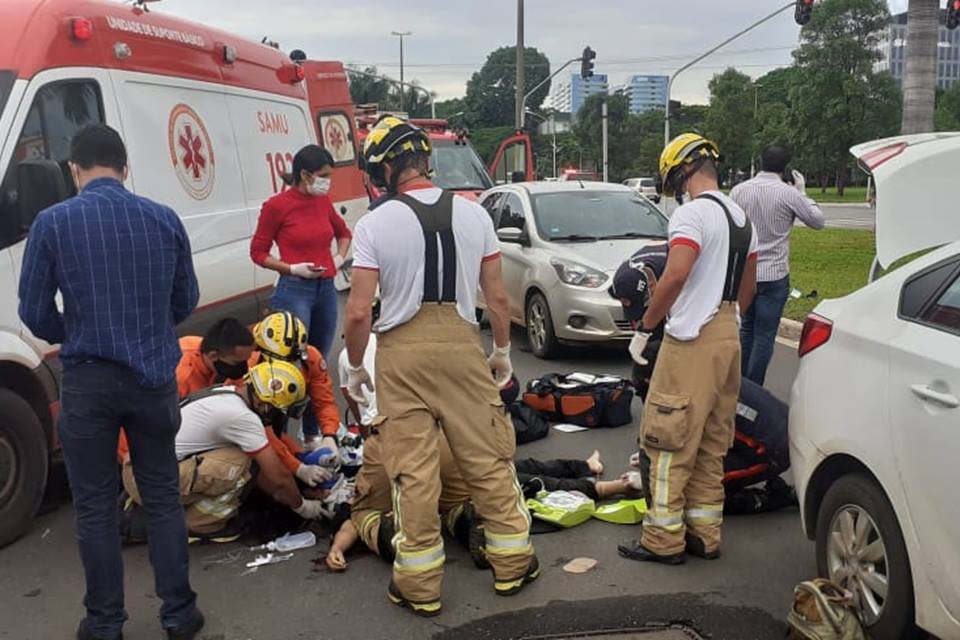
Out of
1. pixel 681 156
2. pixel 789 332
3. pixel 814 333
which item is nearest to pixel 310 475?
pixel 681 156

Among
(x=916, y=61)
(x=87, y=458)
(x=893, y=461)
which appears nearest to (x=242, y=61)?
(x=87, y=458)

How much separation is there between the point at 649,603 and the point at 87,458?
221 centimetres

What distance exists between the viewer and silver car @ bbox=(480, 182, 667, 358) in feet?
26.6

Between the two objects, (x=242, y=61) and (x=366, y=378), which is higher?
(x=242, y=61)

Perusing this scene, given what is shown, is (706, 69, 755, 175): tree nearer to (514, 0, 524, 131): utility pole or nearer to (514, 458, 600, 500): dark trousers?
(514, 0, 524, 131): utility pole

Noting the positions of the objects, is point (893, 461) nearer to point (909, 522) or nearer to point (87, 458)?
point (909, 522)

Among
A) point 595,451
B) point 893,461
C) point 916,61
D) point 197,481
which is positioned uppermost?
point 916,61

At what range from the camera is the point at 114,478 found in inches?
136

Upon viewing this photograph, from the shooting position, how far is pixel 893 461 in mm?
3000

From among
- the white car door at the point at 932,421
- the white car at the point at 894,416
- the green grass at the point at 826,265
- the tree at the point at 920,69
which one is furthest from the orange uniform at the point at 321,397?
the tree at the point at 920,69

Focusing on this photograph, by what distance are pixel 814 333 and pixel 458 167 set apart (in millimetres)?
12851

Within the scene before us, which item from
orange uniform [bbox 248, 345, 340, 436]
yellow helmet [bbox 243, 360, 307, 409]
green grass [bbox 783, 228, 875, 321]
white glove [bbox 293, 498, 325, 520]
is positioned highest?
yellow helmet [bbox 243, 360, 307, 409]

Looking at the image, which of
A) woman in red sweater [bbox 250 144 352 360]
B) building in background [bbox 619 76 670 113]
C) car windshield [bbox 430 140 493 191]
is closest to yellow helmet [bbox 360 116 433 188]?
woman in red sweater [bbox 250 144 352 360]

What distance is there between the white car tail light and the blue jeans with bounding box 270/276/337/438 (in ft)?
10.7
